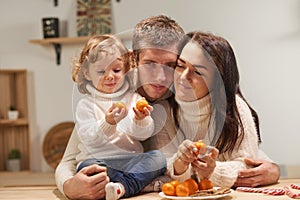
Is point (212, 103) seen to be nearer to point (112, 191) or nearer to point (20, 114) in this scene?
point (112, 191)

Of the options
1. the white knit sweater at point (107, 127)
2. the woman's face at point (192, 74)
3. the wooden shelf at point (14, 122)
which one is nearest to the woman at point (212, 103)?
the woman's face at point (192, 74)

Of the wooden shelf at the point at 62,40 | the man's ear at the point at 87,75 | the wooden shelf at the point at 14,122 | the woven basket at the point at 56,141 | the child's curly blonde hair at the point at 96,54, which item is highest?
the child's curly blonde hair at the point at 96,54

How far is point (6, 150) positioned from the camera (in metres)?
2.83

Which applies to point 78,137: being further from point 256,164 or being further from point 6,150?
point 6,150

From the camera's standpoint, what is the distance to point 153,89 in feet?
3.92

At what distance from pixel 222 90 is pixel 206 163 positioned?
0.19 metres

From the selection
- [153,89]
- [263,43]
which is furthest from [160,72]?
[263,43]

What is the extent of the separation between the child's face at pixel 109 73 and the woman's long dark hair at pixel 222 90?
146 mm

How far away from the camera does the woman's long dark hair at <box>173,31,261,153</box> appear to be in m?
1.22

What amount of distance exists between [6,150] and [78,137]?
1665mm

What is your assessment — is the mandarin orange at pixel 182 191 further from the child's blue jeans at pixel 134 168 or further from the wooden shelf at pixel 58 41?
the wooden shelf at pixel 58 41

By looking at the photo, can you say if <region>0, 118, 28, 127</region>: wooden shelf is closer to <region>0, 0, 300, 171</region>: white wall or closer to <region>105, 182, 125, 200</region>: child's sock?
<region>0, 0, 300, 171</region>: white wall

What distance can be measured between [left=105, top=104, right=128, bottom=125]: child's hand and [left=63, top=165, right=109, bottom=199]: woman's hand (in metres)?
0.12

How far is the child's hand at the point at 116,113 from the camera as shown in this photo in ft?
A: 3.56
